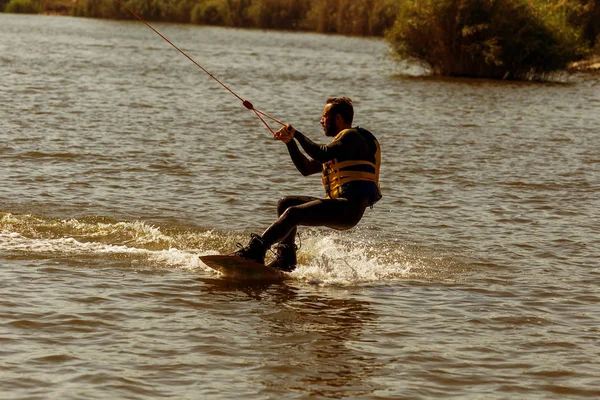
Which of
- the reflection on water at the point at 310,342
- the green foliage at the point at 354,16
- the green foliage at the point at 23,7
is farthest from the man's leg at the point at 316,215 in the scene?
the green foliage at the point at 23,7

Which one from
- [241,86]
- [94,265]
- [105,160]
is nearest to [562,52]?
[241,86]

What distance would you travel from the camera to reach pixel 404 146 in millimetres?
21438

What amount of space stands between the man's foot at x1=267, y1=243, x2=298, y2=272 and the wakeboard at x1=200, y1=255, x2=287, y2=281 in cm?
13

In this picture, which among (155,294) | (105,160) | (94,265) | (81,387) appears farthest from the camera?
(105,160)

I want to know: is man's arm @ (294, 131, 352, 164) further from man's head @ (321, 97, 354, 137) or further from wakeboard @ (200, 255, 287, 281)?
wakeboard @ (200, 255, 287, 281)

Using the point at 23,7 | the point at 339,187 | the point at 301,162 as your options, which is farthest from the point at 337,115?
the point at 23,7

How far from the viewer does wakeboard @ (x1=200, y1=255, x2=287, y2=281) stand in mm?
9758

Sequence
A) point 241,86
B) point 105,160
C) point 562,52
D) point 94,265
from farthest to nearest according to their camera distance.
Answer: point 562,52 → point 241,86 → point 105,160 → point 94,265

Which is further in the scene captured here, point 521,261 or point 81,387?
point 521,261

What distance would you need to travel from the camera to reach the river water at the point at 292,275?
7516 mm

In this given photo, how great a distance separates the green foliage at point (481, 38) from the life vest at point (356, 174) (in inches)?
1278

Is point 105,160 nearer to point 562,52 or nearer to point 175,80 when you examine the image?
point 175,80

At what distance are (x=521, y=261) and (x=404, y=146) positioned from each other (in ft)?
32.6

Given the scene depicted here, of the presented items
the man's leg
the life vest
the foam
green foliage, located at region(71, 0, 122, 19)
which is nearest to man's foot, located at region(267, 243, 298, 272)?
the foam
